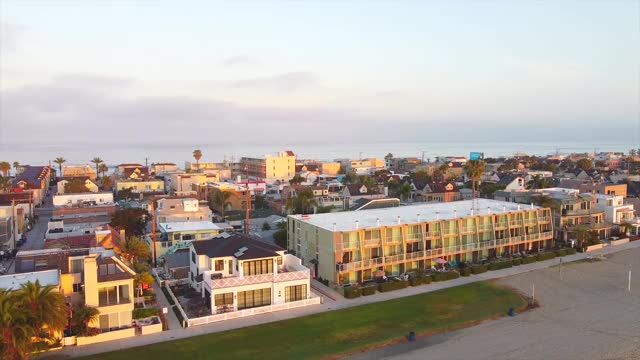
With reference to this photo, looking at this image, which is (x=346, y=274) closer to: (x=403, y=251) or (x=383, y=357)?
(x=403, y=251)

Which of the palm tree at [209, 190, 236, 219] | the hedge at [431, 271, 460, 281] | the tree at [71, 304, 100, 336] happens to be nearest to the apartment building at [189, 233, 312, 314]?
the tree at [71, 304, 100, 336]

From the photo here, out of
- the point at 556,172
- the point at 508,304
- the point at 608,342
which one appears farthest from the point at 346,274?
the point at 556,172

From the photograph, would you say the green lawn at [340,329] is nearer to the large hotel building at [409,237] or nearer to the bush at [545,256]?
the large hotel building at [409,237]

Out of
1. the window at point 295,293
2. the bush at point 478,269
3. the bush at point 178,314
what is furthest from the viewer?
the bush at point 478,269

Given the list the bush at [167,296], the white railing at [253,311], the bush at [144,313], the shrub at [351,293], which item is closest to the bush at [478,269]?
the shrub at [351,293]

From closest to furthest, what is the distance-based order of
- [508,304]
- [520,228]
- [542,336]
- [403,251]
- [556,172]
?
[542,336]
[508,304]
[403,251]
[520,228]
[556,172]

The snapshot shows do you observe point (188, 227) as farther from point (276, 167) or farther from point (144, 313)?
point (276, 167)
